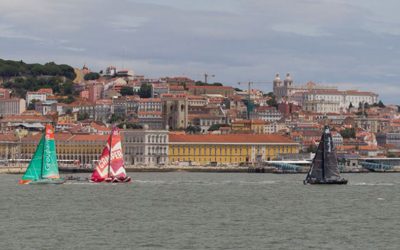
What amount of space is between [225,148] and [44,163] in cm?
5296

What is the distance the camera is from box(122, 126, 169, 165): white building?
105m

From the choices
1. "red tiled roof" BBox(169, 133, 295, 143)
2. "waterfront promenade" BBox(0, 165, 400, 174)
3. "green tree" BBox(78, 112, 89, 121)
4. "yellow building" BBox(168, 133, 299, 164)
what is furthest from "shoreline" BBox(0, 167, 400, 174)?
"green tree" BBox(78, 112, 89, 121)

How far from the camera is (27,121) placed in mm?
131875

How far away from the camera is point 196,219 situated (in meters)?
36.1

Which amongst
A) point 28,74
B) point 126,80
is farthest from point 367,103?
point 28,74

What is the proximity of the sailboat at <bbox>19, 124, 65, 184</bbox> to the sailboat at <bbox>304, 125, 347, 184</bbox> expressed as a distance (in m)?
10.9

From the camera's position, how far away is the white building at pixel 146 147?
104812mm

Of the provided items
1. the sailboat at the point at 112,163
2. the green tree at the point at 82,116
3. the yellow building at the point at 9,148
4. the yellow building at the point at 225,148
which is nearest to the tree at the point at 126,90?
the green tree at the point at 82,116

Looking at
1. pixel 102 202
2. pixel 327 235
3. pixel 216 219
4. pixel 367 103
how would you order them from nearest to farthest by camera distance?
pixel 327 235 → pixel 216 219 → pixel 102 202 → pixel 367 103

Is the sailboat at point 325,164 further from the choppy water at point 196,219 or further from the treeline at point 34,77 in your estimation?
the treeline at point 34,77

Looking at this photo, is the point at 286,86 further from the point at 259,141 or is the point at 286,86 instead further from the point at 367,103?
the point at 259,141

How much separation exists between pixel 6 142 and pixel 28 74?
62637 millimetres

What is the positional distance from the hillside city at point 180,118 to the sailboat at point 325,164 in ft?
148

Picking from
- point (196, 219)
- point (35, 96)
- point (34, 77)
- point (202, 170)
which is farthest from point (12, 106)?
point (196, 219)
